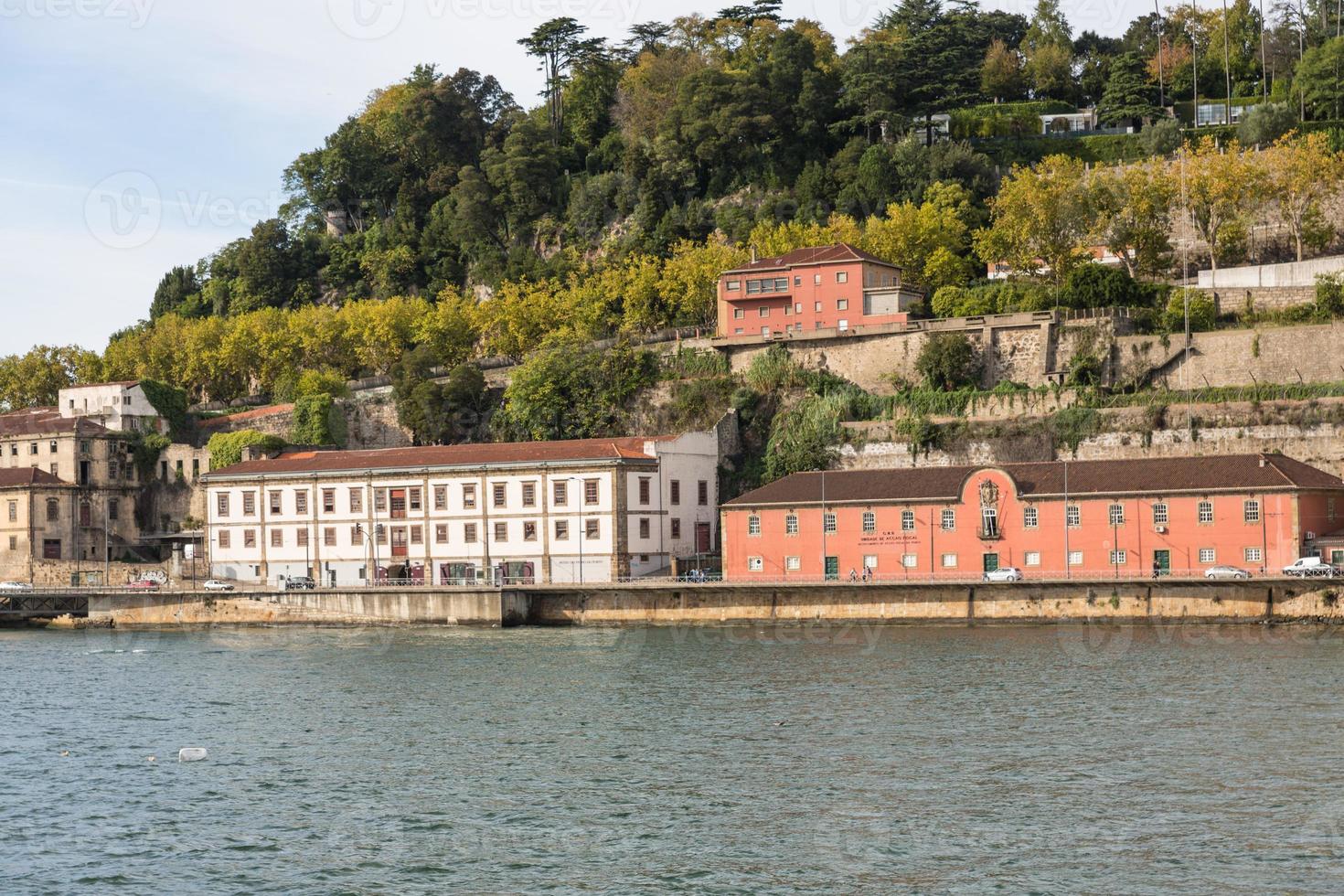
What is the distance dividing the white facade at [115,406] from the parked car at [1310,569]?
209 ft

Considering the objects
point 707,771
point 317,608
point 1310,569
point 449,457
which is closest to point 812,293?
point 449,457

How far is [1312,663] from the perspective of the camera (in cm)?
4822

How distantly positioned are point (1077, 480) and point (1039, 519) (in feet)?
6.98

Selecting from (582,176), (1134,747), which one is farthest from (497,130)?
(1134,747)

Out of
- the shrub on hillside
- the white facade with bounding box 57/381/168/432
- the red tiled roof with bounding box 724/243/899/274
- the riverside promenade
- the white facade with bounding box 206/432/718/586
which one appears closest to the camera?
the riverside promenade

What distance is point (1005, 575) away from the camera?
6375cm

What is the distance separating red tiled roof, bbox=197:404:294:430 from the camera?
95062 millimetres

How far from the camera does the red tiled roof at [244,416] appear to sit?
95062 millimetres

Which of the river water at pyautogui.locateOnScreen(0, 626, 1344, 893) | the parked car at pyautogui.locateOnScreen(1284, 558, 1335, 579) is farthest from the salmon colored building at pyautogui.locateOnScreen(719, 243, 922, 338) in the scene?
the river water at pyautogui.locateOnScreen(0, 626, 1344, 893)

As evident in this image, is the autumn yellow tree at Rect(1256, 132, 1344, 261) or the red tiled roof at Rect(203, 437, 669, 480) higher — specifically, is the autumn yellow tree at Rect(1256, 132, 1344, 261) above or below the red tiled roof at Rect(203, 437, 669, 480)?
above

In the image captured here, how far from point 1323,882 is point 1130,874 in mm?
3032

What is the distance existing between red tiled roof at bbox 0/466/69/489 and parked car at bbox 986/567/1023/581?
52546mm

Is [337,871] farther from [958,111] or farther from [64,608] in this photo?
[958,111]

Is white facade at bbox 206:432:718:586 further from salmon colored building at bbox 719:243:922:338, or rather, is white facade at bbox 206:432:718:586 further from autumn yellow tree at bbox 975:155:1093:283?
autumn yellow tree at bbox 975:155:1093:283
